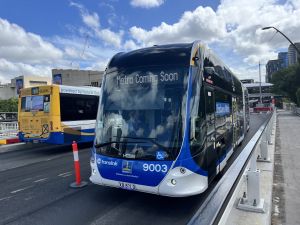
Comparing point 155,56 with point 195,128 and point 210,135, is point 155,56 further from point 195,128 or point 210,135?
point 210,135

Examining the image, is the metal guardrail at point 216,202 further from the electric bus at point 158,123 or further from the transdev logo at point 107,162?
the transdev logo at point 107,162

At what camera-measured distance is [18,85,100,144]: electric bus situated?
474 inches

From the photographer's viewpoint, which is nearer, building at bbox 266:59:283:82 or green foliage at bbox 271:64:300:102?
green foliage at bbox 271:64:300:102

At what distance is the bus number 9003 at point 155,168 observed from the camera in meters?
5.06

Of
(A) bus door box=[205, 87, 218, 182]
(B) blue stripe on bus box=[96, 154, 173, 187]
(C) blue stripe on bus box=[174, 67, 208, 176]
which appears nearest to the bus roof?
(C) blue stripe on bus box=[174, 67, 208, 176]

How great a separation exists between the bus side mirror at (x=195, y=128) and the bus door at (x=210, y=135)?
48 centimetres

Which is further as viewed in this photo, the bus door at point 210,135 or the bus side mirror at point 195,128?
the bus door at point 210,135

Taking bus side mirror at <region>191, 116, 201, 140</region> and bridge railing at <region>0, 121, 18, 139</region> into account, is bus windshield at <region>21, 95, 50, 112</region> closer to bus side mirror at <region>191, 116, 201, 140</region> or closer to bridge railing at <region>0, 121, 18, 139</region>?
bridge railing at <region>0, 121, 18, 139</region>

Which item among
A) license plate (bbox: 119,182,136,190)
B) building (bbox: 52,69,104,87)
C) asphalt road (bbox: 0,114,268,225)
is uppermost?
building (bbox: 52,69,104,87)

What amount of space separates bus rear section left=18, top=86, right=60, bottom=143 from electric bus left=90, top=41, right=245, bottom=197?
6495mm

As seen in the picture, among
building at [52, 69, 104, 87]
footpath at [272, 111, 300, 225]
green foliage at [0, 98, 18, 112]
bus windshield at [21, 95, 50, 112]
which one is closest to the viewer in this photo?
footpath at [272, 111, 300, 225]

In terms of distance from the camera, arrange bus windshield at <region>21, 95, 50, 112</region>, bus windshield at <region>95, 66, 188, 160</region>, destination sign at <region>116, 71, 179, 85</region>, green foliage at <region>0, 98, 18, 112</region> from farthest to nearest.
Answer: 1. green foliage at <region>0, 98, 18, 112</region>
2. bus windshield at <region>21, 95, 50, 112</region>
3. destination sign at <region>116, 71, 179, 85</region>
4. bus windshield at <region>95, 66, 188, 160</region>

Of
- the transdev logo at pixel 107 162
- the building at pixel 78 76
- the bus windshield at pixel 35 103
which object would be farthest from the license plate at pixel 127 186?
the building at pixel 78 76

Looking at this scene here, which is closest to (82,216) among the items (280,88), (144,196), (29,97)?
(144,196)
